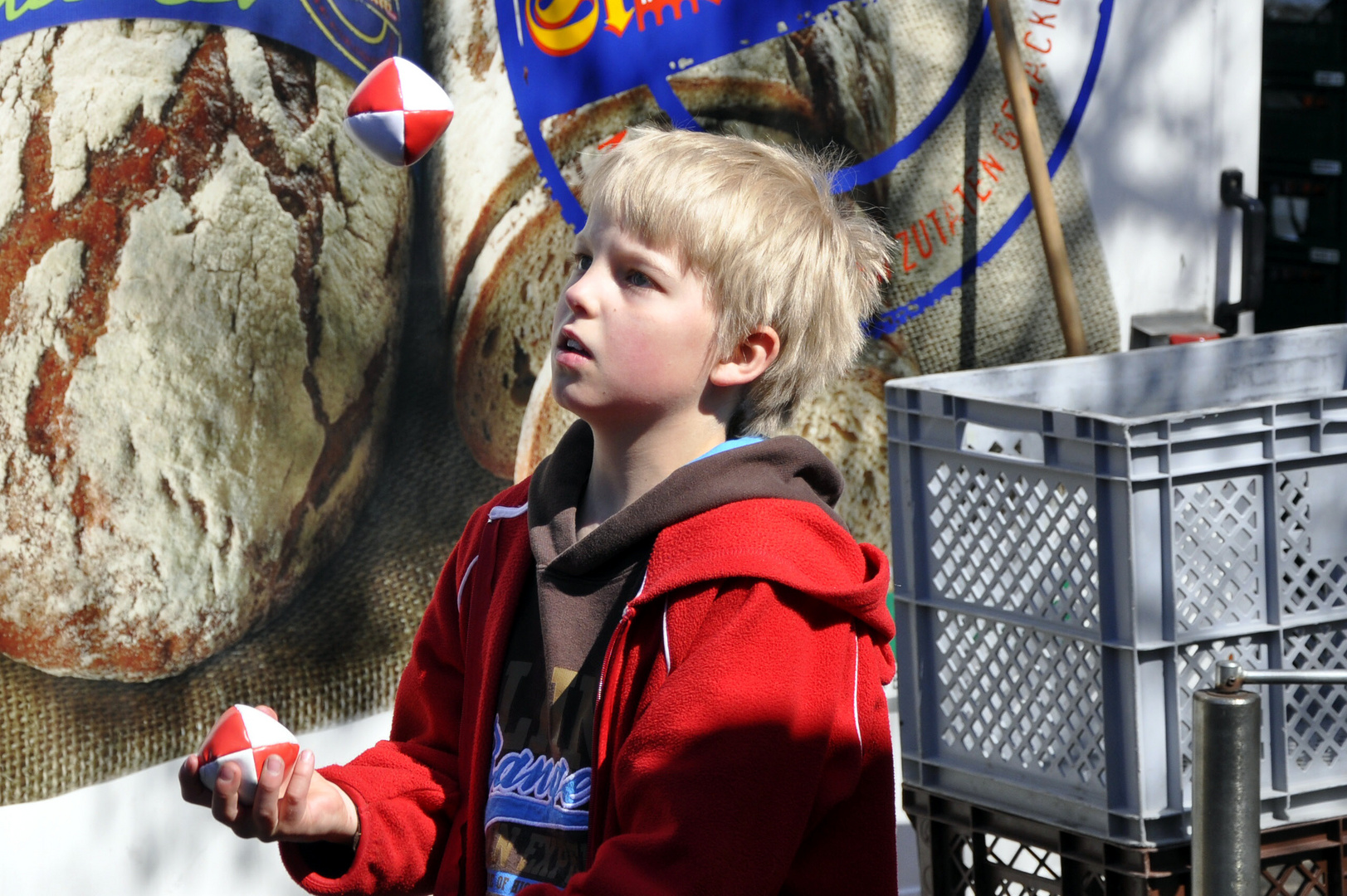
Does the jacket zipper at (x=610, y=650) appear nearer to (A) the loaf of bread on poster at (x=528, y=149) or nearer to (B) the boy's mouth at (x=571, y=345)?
(B) the boy's mouth at (x=571, y=345)

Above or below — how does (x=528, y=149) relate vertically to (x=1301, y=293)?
above

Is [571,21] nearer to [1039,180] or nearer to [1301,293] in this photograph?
[1039,180]

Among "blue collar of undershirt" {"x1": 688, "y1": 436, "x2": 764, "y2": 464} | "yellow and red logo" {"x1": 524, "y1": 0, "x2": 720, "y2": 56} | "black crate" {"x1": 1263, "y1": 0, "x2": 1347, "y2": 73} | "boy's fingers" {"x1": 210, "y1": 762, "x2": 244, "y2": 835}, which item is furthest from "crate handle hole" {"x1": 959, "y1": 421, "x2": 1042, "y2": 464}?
"black crate" {"x1": 1263, "y1": 0, "x2": 1347, "y2": 73}

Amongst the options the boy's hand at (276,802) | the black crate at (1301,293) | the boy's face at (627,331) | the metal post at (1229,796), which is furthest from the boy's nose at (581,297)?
the black crate at (1301,293)

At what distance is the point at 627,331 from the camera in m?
1.42

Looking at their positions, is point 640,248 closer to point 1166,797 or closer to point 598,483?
point 598,483

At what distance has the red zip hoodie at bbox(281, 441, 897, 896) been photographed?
1.23m

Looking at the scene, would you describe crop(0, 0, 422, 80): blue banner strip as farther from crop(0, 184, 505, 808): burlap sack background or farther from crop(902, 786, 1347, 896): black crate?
crop(902, 786, 1347, 896): black crate

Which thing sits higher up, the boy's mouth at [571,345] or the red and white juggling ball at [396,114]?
the red and white juggling ball at [396,114]

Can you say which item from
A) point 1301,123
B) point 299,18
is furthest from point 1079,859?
point 1301,123

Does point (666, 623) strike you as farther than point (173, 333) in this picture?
No

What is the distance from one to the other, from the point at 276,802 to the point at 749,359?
2.17 ft

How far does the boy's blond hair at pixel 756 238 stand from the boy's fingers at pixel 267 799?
604 mm

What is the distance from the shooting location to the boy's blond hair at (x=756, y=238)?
1435 mm
